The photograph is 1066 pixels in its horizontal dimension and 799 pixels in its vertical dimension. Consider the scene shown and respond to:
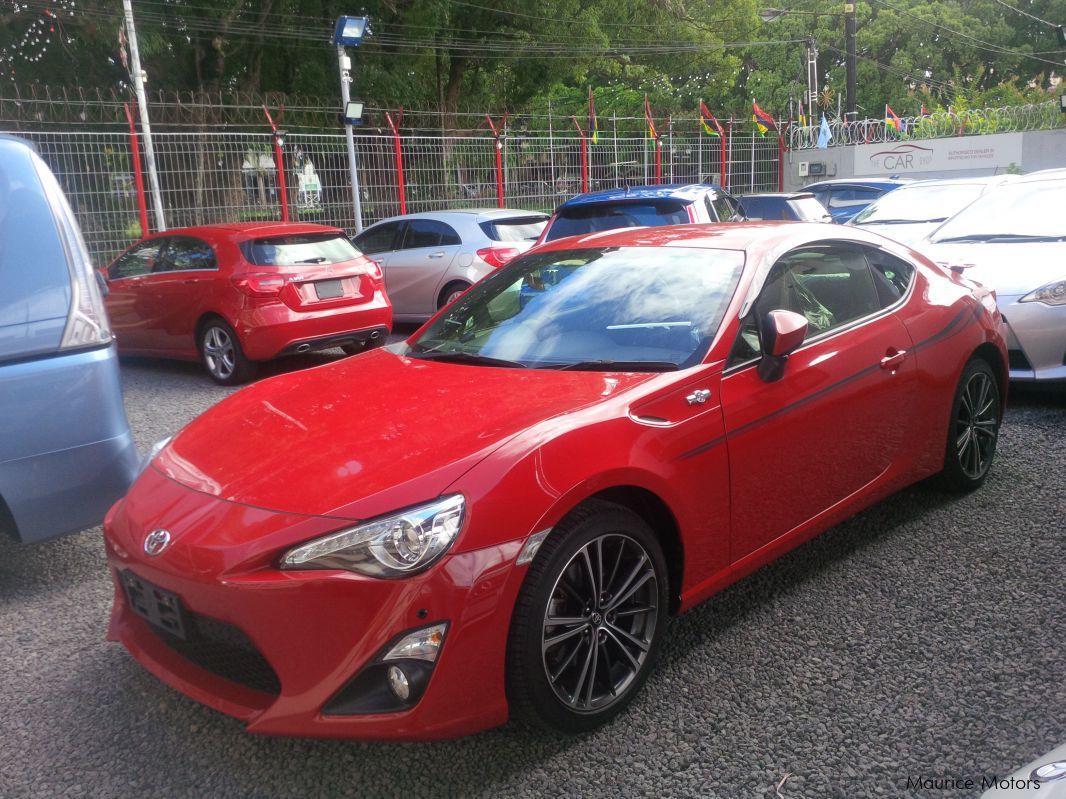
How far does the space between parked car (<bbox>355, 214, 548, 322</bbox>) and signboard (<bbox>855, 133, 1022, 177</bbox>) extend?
63.7ft

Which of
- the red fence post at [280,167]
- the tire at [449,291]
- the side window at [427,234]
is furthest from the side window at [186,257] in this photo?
the red fence post at [280,167]

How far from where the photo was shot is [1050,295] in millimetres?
5828

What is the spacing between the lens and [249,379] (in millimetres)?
8641

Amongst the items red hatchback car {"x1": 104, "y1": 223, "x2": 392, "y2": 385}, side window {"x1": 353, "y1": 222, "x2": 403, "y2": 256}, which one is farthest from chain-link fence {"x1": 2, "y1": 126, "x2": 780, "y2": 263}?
red hatchback car {"x1": 104, "y1": 223, "x2": 392, "y2": 385}

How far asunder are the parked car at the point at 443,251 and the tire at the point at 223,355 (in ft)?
8.68

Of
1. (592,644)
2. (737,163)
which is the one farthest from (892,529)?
(737,163)

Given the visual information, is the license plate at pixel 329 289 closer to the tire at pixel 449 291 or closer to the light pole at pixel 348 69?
the tire at pixel 449 291

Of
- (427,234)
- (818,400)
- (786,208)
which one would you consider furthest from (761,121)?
(818,400)

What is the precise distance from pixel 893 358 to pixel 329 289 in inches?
232

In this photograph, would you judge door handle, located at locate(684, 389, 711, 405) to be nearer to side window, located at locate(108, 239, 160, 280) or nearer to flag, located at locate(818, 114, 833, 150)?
side window, located at locate(108, 239, 160, 280)

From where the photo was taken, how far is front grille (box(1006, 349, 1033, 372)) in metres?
5.90

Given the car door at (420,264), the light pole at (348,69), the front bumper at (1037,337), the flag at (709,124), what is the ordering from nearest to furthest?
Result: the front bumper at (1037,337), the car door at (420,264), the light pole at (348,69), the flag at (709,124)

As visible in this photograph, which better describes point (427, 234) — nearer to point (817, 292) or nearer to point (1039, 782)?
point (817, 292)

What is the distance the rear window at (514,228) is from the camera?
10.7 m
